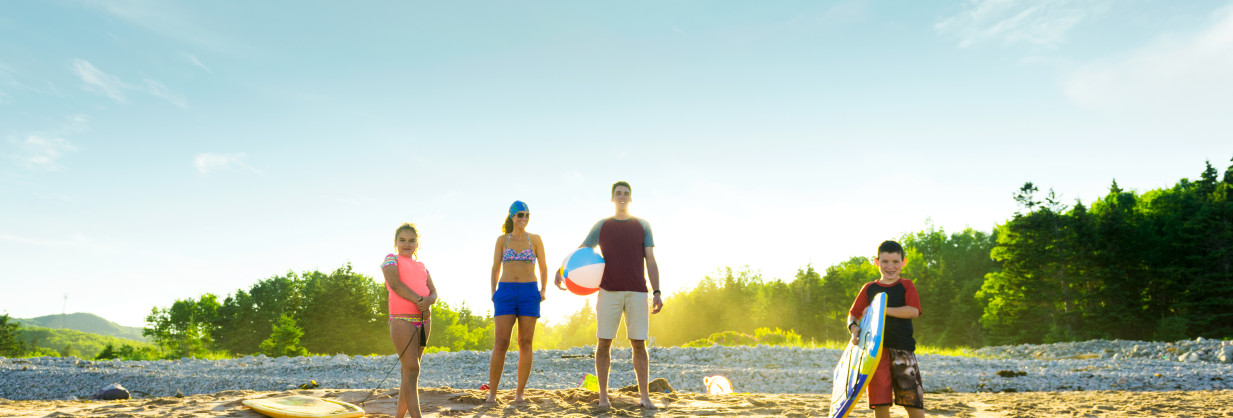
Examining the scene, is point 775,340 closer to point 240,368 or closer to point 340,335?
point 240,368

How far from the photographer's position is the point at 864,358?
416cm

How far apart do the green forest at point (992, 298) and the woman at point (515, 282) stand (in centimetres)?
1663

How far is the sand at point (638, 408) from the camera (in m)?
5.64

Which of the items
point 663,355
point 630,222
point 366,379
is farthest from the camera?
point 663,355

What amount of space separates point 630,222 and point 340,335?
4642 cm

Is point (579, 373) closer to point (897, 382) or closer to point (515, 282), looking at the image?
point (515, 282)

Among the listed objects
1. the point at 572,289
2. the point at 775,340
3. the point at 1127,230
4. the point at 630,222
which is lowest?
the point at 775,340

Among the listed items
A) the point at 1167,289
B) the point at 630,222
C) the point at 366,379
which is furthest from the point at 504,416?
the point at 1167,289

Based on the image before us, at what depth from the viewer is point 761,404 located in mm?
6742

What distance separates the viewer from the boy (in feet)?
14.0

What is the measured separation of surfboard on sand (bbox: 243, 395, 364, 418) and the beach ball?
2152 millimetres

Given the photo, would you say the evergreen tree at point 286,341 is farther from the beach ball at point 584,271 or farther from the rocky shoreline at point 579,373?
the beach ball at point 584,271

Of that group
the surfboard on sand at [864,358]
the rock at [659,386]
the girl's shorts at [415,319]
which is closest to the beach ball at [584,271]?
the girl's shorts at [415,319]

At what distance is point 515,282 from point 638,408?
1635 millimetres
